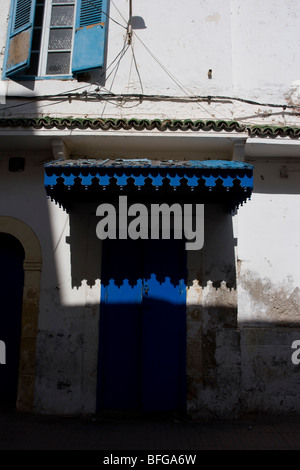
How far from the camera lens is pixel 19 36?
19.4 feet

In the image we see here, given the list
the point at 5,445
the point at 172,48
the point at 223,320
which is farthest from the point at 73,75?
the point at 5,445

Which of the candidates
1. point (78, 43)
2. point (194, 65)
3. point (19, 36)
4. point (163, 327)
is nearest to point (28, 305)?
point (163, 327)

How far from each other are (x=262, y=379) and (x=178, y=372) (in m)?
1.21

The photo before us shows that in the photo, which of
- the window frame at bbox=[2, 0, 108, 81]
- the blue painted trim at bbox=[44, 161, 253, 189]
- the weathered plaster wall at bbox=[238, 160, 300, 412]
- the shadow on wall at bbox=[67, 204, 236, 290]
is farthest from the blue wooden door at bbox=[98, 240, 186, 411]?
the window frame at bbox=[2, 0, 108, 81]

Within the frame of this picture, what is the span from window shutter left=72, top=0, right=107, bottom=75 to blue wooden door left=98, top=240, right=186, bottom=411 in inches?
112

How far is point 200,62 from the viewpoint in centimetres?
597

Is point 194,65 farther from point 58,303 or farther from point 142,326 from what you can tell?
point 58,303

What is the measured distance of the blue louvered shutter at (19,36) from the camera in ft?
→ 18.9

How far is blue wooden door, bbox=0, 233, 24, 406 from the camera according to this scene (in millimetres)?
5500

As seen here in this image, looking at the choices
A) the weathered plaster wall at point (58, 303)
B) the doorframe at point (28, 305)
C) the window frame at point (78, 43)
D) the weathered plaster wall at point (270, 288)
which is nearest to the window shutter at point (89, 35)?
the window frame at point (78, 43)

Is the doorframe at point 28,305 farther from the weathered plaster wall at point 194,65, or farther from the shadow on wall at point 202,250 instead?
the weathered plaster wall at point 194,65

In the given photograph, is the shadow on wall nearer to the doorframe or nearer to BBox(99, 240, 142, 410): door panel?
BBox(99, 240, 142, 410): door panel

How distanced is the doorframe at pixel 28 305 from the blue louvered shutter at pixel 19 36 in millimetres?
2470

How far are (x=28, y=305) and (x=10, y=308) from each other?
0.51 metres
